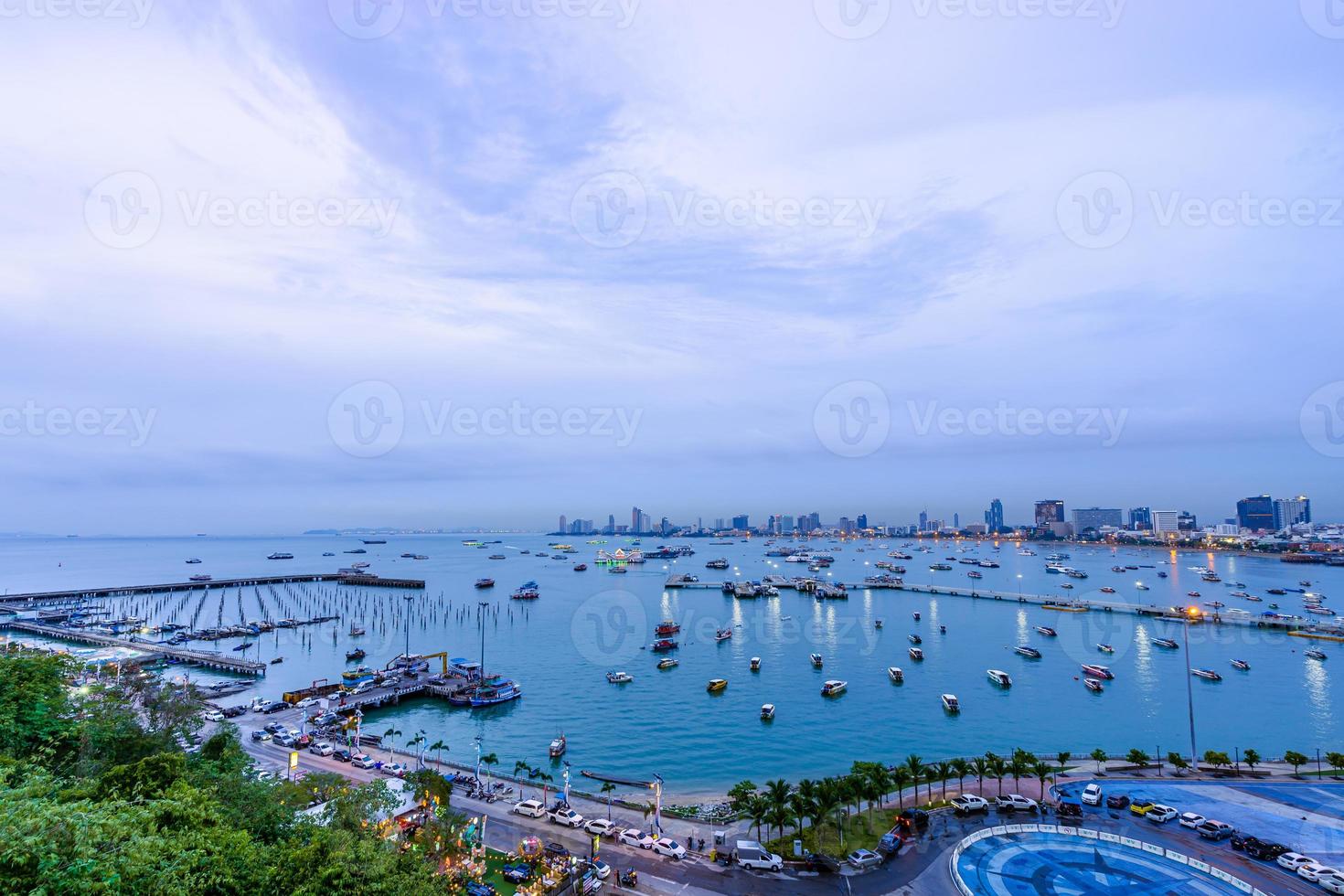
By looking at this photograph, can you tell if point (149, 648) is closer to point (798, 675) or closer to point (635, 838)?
point (635, 838)

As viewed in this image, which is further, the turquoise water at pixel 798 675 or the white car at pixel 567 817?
the turquoise water at pixel 798 675

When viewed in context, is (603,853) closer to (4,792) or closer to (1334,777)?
(4,792)

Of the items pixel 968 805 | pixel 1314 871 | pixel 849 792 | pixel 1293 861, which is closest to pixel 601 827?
pixel 849 792

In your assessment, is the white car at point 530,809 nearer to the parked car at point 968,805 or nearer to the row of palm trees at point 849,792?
the row of palm trees at point 849,792

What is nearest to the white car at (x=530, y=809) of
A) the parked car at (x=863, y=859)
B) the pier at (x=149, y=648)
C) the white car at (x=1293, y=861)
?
the parked car at (x=863, y=859)


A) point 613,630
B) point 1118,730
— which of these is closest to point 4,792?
point 1118,730

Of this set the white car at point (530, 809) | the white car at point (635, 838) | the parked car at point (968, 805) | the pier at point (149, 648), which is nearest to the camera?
the white car at point (635, 838)
